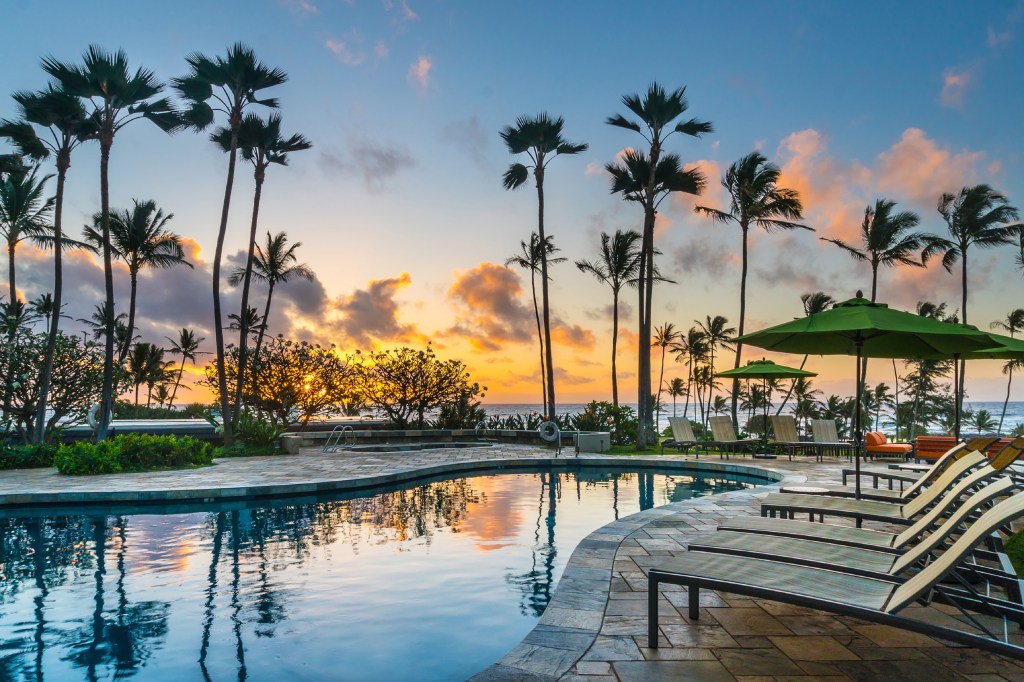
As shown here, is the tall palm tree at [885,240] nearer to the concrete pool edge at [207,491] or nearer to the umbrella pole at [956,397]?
the umbrella pole at [956,397]

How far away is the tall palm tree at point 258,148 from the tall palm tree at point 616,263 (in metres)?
12.6

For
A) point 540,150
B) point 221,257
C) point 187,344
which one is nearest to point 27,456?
point 221,257

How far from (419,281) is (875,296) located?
18.2 metres

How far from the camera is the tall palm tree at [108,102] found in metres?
15.6

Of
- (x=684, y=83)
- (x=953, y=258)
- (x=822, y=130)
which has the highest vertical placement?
(x=684, y=83)

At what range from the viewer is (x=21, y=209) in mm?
18703

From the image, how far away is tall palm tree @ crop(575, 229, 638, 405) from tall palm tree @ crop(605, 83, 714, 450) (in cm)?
506

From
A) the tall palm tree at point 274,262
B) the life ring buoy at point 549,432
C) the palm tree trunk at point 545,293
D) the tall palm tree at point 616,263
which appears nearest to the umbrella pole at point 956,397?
the life ring buoy at point 549,432

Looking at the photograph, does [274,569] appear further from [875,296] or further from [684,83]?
[875,296]

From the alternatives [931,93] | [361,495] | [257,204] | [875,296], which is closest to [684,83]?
[931,93]

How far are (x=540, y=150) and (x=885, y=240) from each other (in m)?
14.3

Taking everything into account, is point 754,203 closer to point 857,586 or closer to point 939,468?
point 939,468

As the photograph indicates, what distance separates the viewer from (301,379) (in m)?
22.6

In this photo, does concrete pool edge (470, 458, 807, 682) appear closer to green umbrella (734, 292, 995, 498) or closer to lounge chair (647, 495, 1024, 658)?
lounge chair (647, 495, 1024, 658)
